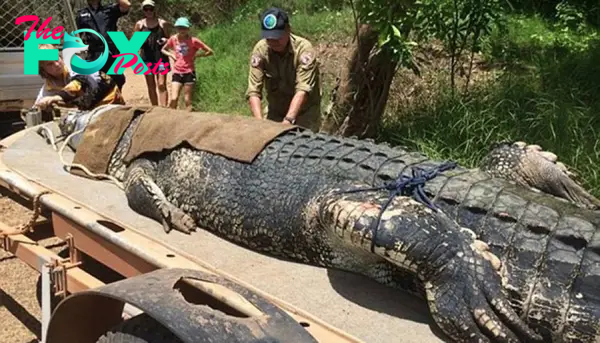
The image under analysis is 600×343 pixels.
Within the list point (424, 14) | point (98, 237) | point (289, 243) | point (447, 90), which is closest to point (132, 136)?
point (98, 237)

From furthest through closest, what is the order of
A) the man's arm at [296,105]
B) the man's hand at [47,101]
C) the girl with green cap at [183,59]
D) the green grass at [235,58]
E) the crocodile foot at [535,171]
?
the green grass at [235,58]
the girl with green cap at [183,59]
the man's hand at [47,101]
the man's arm at [296,105]
the crocodile foot at [535,171]

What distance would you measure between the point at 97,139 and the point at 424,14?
3056 mm

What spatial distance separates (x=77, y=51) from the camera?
6531 mm

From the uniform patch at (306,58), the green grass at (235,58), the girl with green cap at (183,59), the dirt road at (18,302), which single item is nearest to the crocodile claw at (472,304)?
the dirt road at (18,302)

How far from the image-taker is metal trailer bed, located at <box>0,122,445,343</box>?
223cm

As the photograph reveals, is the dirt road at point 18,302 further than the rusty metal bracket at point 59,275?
Yes

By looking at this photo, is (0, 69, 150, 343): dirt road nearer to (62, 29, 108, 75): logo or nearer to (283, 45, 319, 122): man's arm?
(62, 29, 108, 75): logo

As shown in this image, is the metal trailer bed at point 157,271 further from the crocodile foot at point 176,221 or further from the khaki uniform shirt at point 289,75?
the khaki uniform shirt at point 289,75

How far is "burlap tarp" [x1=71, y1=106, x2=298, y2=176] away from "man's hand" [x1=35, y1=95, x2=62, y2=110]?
3.49 feet

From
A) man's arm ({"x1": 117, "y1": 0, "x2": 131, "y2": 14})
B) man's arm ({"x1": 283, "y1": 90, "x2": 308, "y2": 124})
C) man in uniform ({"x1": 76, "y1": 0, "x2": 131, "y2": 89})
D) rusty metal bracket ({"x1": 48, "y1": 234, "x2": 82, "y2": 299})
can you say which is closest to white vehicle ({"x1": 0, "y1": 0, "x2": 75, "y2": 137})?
man in uniform ({"x1": 76, "y1": 0, "x2": 131, "y2": 89})

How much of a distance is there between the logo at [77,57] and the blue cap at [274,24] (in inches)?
69.9

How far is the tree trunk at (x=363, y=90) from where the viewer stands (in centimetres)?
561

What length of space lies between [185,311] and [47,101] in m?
3.84

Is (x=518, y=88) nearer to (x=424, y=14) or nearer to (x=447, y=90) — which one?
(x=447, y=90)
